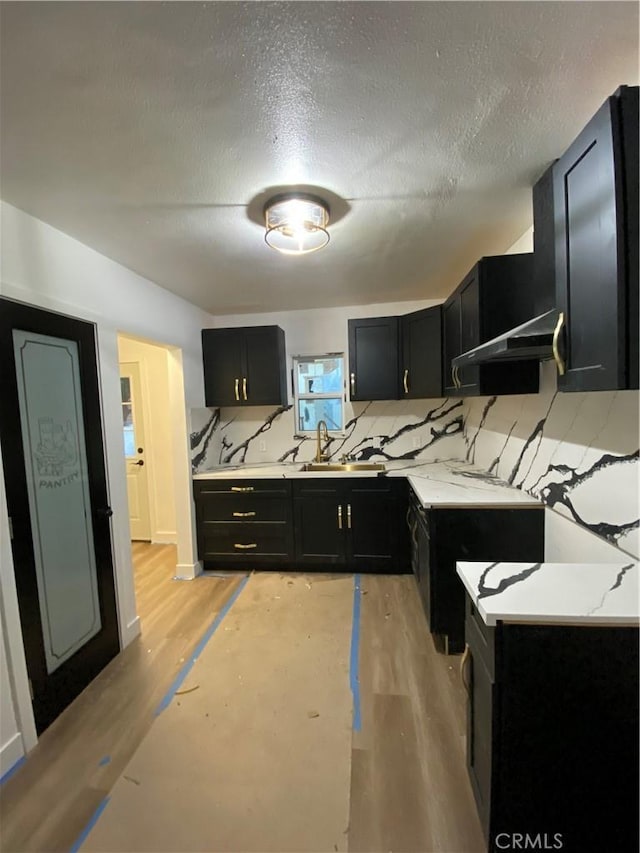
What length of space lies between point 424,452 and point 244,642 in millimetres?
2410

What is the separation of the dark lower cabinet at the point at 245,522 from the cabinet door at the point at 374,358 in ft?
3.99

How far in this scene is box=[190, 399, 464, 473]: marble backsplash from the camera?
370 centimetres

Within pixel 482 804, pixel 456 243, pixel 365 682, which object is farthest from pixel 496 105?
pixel 365 682

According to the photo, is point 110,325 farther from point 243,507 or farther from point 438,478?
point 438,478

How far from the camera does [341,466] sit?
368cm

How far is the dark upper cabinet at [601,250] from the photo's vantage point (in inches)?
38.3

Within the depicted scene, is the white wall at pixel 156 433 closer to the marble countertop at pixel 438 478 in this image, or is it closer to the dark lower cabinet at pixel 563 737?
the marble countertop at pixel 438 478

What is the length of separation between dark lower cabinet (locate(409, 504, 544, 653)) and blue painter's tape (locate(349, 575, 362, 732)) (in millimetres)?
496

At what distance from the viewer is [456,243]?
2275 mm

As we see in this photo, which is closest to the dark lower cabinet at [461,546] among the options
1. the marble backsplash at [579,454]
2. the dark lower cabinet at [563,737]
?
the marble backsplash at [579,454]

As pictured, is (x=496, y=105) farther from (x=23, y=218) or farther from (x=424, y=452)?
(x=424, y=452)

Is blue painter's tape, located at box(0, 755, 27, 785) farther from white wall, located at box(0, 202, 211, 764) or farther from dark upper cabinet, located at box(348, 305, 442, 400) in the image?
dark upper cabinet, located at box(348, 305, 442, 400)

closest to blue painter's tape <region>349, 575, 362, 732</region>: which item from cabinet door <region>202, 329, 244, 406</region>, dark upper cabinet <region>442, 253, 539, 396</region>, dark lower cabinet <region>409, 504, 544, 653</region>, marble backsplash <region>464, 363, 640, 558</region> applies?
dark lower cabinet <region>409, 504, 544, 653</region>

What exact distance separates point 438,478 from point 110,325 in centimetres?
257
